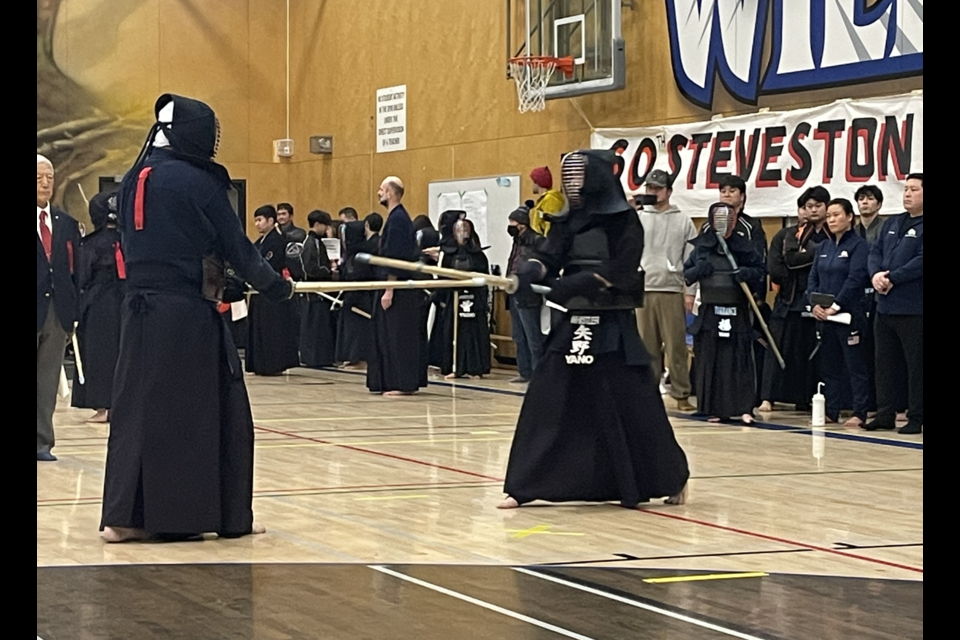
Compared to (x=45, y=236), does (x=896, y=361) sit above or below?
below

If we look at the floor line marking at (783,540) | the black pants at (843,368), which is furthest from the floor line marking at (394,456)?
the black pants at (843,368)

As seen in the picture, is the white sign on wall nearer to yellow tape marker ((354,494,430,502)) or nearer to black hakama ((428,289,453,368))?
black hakama ((428,289,453,368))

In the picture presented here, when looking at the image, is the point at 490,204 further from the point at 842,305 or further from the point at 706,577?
the point at 706,577

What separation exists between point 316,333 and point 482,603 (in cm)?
1277

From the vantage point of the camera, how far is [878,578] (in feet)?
18.7

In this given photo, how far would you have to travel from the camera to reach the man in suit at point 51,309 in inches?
363

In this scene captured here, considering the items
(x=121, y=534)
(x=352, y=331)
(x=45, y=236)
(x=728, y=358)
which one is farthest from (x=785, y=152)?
(x=121, y=534)

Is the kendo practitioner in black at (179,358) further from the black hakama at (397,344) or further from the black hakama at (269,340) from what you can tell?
the black hakama at (269,340)

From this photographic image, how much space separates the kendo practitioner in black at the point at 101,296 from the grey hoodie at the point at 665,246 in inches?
166

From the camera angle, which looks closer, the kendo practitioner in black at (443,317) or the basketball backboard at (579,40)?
the basketball backboard at (579,40)

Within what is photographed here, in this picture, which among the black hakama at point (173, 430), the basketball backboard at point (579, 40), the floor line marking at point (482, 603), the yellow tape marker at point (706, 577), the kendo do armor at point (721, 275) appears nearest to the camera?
the floor line marking at point (482, 603)

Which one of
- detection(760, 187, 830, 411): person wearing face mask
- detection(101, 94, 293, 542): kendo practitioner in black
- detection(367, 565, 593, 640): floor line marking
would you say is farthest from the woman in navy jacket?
detection(367, 565, 593, 640): floor line marking

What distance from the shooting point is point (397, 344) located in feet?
46.3

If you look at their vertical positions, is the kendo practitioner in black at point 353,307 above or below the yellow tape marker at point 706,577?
above
